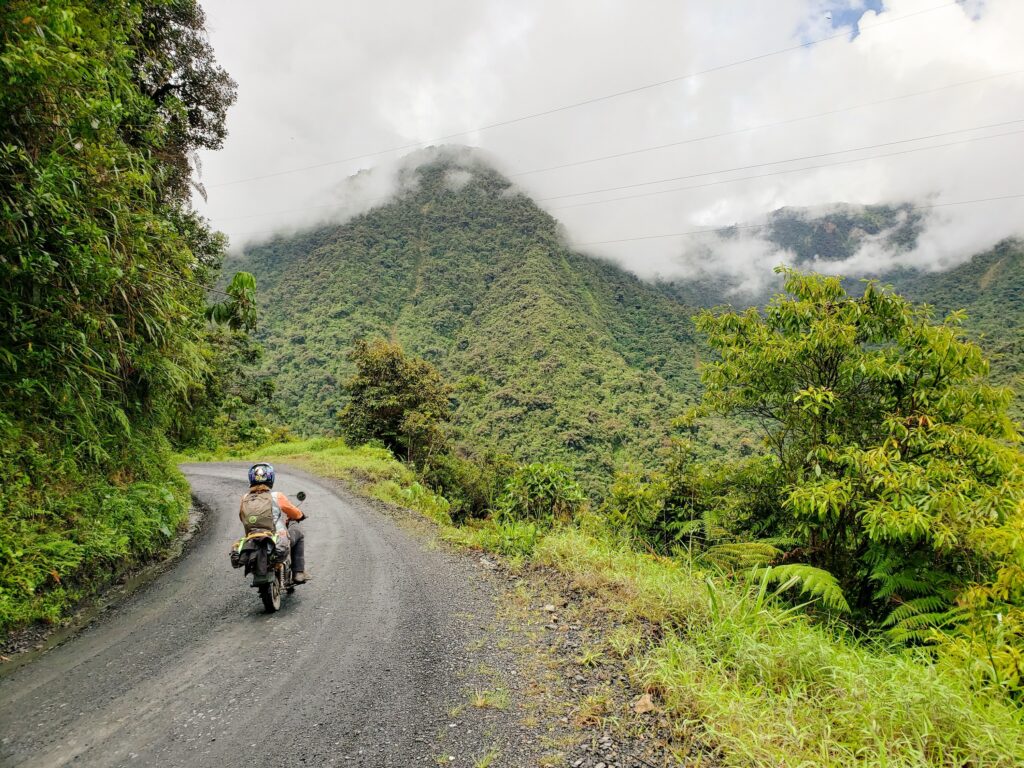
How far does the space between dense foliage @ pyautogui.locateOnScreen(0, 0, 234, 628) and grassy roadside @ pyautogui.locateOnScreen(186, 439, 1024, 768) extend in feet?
19.0

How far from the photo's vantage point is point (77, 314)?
5055mm

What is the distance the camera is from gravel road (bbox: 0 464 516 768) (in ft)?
9.36

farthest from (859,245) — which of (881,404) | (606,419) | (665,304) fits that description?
(881,404)

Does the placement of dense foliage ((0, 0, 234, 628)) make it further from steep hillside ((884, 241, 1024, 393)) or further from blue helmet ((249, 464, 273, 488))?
steep hillside ((884, 241, 1024, 393))

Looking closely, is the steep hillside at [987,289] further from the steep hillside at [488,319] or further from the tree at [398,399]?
the tree at [398,399]

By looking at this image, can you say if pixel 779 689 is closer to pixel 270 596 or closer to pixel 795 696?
pixel 795 696

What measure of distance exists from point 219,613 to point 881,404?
854cm

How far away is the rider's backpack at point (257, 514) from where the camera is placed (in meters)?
5.03

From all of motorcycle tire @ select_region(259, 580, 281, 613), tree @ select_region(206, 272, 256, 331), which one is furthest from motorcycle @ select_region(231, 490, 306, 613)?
tree @ select_region(206, 272, 256, 331)

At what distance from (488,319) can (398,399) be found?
215 ft

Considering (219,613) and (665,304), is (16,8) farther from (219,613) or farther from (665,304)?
(665,304)

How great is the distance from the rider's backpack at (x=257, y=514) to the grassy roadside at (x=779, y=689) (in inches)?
146

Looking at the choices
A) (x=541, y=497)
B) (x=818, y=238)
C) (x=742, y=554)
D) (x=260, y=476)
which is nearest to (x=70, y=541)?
(x=260, y=476)

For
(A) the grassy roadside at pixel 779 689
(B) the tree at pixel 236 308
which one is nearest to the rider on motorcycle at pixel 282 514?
(B) the tree at pixel 236 308
